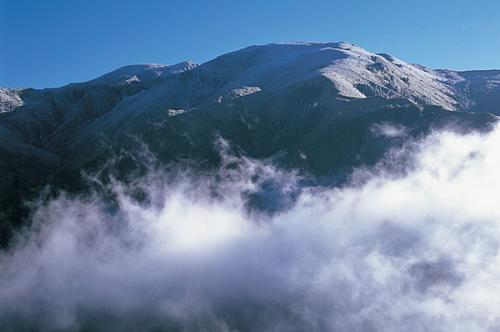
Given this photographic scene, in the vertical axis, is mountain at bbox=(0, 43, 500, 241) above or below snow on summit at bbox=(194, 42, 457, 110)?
below

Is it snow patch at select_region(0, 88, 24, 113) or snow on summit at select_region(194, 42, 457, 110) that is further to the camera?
snow patch at select_region(0, 88, 24, 113)

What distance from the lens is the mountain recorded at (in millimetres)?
85188

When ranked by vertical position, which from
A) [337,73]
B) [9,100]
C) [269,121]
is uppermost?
[337,73]

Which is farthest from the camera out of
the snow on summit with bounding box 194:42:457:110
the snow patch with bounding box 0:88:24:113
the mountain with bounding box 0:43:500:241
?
the snow patch with bounding box 0:88:24:113

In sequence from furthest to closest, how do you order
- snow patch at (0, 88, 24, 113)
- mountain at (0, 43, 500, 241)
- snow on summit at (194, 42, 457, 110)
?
1. snow patch at (0, 88, 24, 113)
2. snow on summit at (194, 42, 457, 110)
3. mountain at (0, 43, 500, 241)

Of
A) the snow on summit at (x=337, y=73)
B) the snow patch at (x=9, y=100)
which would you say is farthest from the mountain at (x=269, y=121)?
the snow patch at (x=9, y=100)

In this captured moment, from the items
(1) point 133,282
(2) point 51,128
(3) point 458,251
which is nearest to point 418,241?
(3) point 458,251

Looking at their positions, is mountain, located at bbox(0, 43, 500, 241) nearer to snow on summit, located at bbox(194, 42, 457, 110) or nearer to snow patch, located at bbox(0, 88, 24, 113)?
snow on summit, located at bbox(194, 42, 457, 110)

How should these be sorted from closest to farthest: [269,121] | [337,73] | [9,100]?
[269,121] < [337,73] < [9,100]

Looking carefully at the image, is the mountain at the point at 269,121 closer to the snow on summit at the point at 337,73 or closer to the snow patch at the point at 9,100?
the snow on summit at the point at 337,73

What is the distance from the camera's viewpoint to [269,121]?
9975 cm

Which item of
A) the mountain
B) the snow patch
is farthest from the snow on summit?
the snow patch

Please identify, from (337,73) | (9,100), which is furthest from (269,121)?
(9,100)

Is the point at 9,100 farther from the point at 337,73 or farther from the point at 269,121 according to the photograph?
the point at 269,121
